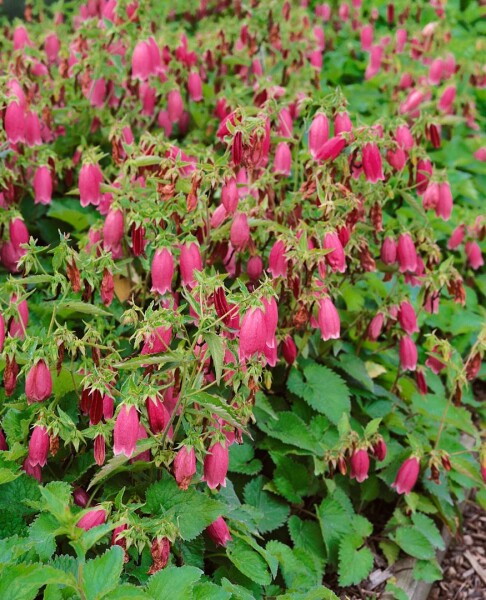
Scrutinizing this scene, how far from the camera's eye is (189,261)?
2.59 m

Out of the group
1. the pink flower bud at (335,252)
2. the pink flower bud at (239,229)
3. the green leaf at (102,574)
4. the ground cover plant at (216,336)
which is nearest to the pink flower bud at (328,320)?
the ground cover plant at (216,336)

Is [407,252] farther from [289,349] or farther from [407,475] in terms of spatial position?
[407,475]

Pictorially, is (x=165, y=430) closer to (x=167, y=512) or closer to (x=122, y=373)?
(x=167, y=512)

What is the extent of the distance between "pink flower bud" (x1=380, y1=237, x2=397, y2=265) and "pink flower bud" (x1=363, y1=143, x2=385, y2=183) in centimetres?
36

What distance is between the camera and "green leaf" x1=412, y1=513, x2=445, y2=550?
3219mm

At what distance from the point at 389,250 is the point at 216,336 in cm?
122

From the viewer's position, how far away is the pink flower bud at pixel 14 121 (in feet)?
10.0

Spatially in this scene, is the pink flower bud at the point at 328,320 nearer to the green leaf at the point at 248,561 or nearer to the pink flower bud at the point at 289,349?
the pink flower bud at the point at 289,349

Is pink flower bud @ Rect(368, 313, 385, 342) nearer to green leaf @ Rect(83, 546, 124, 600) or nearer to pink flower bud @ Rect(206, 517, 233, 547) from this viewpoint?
pink flower bud @ Rect(206, 517, 233, 547)

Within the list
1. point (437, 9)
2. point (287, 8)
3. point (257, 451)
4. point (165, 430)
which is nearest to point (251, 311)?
point (165, 430)

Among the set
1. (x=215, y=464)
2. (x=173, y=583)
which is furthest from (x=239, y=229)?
(x=173, y=583)

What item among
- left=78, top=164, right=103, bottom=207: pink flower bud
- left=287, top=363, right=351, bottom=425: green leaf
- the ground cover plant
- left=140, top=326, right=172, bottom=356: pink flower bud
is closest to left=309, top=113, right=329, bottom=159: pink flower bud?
the ground cover plant

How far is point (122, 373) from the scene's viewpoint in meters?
2.81

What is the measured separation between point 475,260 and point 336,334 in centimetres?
161
